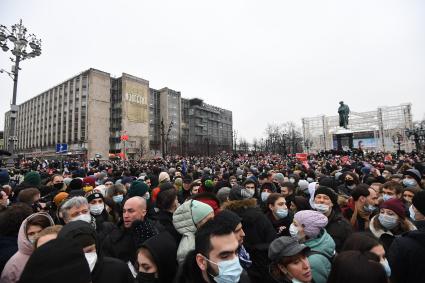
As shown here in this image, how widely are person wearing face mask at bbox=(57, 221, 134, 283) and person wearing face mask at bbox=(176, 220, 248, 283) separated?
0.54 m

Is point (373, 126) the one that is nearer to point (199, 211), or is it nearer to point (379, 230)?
point (379, 230)

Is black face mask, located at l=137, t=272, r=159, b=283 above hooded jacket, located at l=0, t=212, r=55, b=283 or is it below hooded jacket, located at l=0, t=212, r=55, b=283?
below

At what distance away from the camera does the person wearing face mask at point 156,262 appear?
2.54 m

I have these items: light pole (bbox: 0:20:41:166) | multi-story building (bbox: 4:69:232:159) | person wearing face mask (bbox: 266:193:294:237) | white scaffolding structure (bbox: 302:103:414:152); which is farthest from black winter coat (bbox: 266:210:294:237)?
white scaffolding structure (bbox: 302:103:414:152)

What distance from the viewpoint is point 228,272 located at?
221 centimetres

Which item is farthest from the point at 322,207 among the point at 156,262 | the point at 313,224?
the point at 156,262

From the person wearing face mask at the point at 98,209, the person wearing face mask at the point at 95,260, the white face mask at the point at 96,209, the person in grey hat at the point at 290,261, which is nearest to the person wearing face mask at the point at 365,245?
the person in grey hat at the point at 290,261

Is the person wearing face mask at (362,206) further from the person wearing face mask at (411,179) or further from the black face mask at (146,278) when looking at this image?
the black face mask at (146,278)

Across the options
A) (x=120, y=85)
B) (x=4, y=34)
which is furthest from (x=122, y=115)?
(x=4, y=34)

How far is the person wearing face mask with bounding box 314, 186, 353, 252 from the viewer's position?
3.49m

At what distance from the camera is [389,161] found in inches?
644

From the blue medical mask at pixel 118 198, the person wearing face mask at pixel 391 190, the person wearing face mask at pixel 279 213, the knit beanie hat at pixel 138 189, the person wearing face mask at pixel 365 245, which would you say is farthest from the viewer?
the blue medical mask at pixel 118 198

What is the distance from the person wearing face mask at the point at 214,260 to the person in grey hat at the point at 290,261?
39 centimetres

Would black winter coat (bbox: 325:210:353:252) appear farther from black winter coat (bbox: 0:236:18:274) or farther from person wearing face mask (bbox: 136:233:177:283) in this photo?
black winter coat (bbox: 0:236:18:274)
